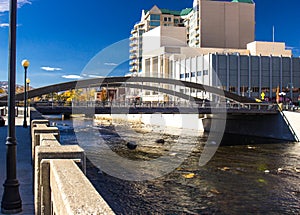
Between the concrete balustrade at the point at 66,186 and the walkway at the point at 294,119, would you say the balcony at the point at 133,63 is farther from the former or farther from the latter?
the concrete balustrade at the point at 66,186

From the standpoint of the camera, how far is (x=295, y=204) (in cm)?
1483

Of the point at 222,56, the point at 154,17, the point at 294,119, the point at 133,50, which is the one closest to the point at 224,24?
the point at 154,17

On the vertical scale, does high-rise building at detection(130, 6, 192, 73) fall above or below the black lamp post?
above

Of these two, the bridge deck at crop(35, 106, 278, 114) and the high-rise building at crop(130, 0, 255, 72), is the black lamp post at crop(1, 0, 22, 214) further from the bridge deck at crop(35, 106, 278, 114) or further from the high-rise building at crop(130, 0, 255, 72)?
the high-rise building at crop(130, 0, 255, 72)

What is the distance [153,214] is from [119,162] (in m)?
12.2

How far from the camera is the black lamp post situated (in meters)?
6.35

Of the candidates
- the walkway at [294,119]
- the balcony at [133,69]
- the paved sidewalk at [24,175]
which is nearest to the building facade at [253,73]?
the walkway at [294,119]

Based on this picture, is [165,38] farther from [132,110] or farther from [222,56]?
[132,110]

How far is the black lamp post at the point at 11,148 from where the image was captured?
250 inches

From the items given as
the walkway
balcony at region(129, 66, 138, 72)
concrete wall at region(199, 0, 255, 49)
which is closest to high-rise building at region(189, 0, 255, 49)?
concrete wall at region(199, 0, 255, 49)

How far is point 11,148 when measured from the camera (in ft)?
21.6

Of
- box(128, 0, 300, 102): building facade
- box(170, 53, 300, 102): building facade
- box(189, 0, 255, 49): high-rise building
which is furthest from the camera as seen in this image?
box(189, 0, 255, 49): high-rise building

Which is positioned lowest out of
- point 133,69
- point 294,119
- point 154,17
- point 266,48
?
point 294,119

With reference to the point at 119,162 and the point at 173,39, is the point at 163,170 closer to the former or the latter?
the point at 119,162
